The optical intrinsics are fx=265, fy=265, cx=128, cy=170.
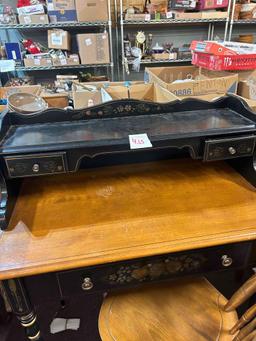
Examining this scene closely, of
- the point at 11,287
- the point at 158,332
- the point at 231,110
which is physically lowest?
the point at 158,332

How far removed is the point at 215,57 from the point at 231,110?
84 cm

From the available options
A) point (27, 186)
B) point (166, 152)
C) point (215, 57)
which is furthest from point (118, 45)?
point (27, 186)

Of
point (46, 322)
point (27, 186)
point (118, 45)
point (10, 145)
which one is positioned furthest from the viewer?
point (118, 45)

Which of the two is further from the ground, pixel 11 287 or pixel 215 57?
pixel 215 57

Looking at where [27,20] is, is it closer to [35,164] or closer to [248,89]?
[248,89]

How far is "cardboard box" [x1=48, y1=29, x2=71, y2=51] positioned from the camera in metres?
2.62

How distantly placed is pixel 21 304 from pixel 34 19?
2.57 meters

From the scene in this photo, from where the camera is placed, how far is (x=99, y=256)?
0.68m

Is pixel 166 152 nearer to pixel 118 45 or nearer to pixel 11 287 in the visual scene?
pixel 11 287

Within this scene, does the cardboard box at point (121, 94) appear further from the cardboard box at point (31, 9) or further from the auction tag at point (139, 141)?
the cardboard box at point (31, 9)

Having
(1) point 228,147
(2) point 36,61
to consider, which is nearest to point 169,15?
(2) point 36,61

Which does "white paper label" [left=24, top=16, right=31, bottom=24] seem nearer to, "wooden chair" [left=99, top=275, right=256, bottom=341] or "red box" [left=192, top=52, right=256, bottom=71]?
"red box" [left=192, top=52, right=256, bottom=71]

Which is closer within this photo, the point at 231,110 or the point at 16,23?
the point at 231,110

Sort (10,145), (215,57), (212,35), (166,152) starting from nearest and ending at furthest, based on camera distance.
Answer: (10,145) → (166,152) → (215,57) → (212,35)
